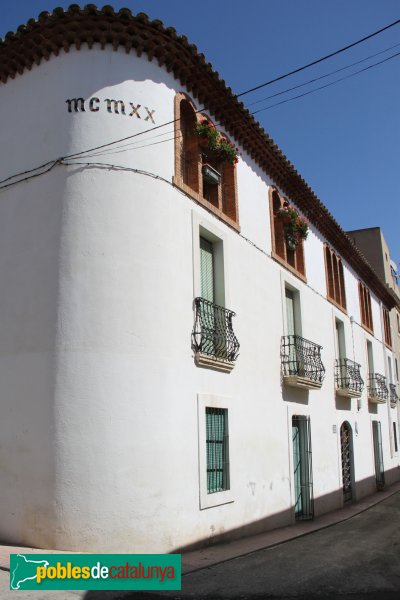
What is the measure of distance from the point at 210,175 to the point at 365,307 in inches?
533

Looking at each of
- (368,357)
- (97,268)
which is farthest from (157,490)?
(368,357)

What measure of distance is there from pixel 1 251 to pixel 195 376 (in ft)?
11.8

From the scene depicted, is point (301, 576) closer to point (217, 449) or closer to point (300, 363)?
point (217, 449)

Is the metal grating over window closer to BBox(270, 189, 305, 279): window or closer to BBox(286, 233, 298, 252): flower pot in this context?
BBox(270, 189, 305, 279): window

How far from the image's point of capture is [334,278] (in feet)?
61.6

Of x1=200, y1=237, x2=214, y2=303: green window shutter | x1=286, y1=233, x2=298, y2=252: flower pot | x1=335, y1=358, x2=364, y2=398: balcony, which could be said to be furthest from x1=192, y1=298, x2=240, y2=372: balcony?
x1=335, y1=358, x2=364, y2=398: balcony

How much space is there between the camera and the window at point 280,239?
538 inches

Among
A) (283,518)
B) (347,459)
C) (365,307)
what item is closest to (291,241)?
(283,518)

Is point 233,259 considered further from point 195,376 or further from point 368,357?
point 368,357

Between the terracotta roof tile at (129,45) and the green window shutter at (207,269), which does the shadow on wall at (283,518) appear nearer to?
the green window shutter at (207,269)

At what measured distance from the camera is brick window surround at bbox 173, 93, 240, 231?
10.1 metres

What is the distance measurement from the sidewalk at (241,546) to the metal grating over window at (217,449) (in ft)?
2.98

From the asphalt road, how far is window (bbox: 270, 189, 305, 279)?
20.3 ft

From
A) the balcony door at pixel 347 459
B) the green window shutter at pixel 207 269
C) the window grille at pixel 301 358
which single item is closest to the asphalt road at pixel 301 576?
the window grille at pixel 301 358
